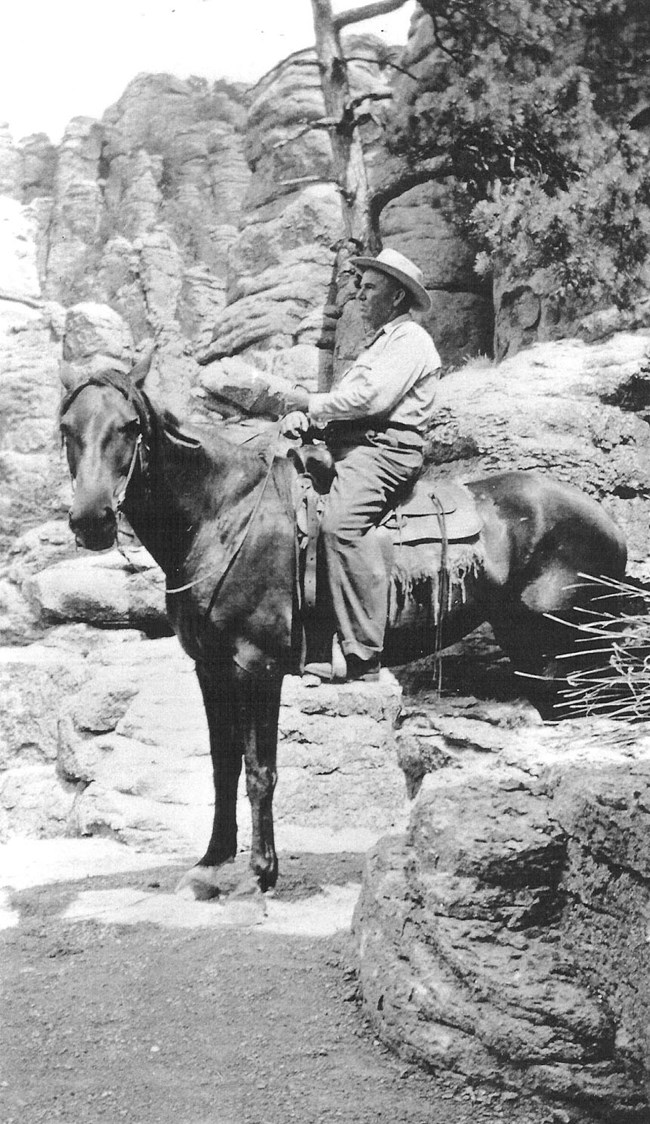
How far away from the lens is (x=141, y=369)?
4766 mm

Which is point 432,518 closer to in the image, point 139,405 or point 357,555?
point 357,555

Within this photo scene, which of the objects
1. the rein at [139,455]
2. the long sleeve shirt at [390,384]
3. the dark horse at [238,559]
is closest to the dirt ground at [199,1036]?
the dark horse at [238,559]

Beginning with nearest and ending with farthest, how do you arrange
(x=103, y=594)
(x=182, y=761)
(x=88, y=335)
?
(x=182, y=761) → (x=103, y=594) → (x=88, y=335)

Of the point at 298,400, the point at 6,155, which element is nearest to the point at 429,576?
the point at 298,400

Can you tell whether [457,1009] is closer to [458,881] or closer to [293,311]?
[458,881]

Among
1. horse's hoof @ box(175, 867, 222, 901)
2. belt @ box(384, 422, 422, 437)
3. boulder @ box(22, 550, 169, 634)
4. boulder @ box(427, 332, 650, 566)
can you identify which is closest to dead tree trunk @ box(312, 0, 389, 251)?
boulder @ box(427, 332, 650, 566)

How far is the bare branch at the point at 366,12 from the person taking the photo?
1022cm

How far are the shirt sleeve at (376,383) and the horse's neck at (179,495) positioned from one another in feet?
1.74

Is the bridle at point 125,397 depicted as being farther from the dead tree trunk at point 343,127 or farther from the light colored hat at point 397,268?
the dead tree trunk at point 343,127

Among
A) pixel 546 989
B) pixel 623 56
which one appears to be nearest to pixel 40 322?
pixel 623 56

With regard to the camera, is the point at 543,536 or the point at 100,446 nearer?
the point at 100,446

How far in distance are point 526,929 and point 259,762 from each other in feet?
5.67

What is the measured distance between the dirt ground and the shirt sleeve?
243 centimetres

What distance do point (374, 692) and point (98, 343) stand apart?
6.13 metres
